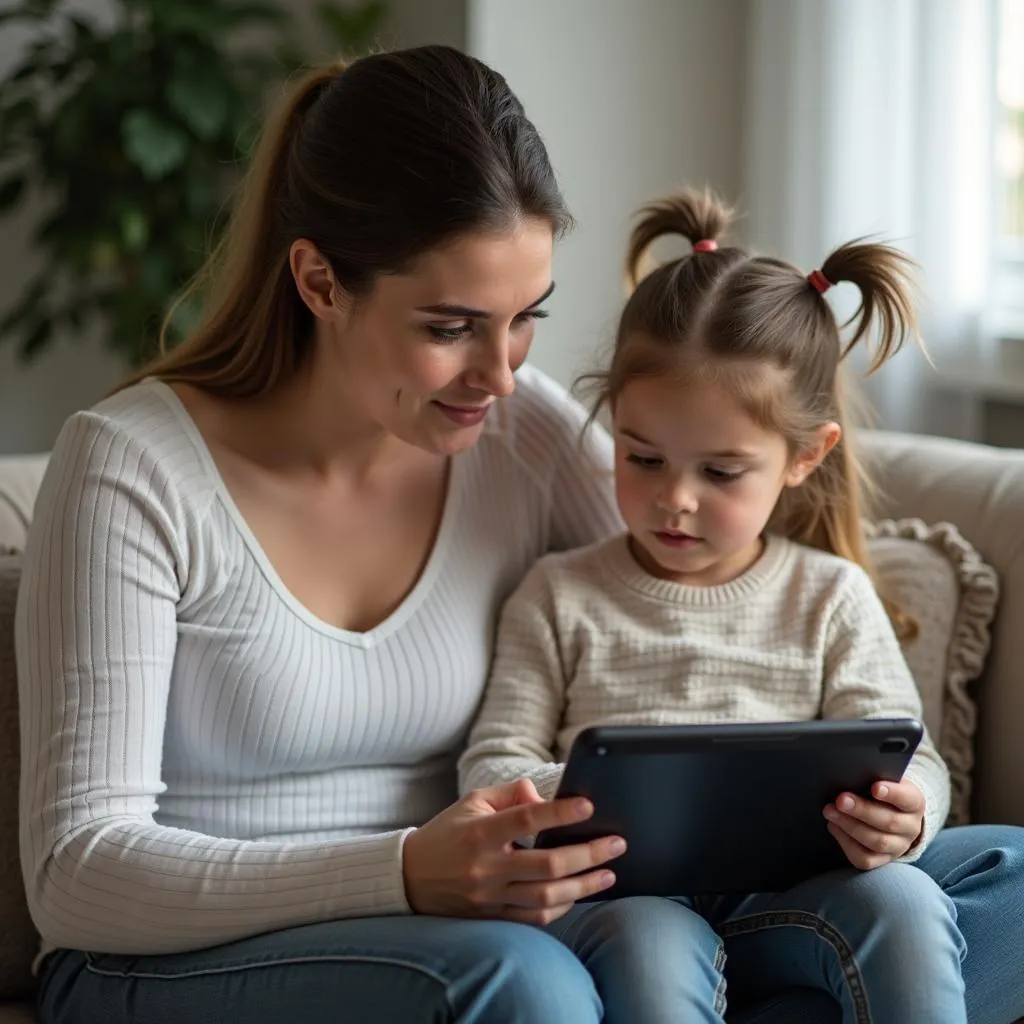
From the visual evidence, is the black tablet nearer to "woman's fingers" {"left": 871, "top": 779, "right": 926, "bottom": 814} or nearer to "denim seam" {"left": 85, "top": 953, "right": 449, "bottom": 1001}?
"woman's fingers" {"left": 871, "top": 779, "right": 926, "bottom": 814}

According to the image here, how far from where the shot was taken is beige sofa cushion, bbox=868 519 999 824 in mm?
1695

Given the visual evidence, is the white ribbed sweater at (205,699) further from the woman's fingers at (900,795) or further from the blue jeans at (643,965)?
the woman's fingers at (900,795)

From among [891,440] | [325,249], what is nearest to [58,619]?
[325,249]

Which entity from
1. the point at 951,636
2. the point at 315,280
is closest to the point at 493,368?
the point at 315,280

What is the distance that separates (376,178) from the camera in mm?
1396

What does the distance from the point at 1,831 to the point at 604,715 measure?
0.61m

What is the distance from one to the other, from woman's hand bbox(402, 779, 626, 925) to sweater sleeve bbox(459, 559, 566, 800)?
0.22 metres

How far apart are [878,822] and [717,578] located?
38cm

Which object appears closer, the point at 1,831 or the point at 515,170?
the point at 515,170

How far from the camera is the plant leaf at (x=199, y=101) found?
2986mm

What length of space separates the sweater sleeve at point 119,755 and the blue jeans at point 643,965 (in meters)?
0.04

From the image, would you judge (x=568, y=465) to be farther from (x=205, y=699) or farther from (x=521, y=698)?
(x=205, y=699)

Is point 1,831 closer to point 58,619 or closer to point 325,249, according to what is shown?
point 58,619

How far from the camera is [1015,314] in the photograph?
2402 mm
